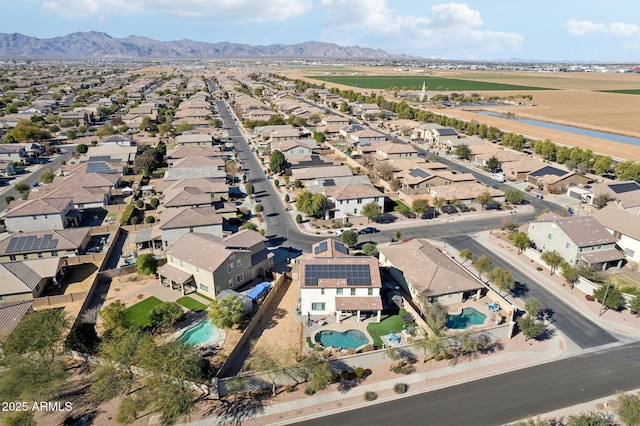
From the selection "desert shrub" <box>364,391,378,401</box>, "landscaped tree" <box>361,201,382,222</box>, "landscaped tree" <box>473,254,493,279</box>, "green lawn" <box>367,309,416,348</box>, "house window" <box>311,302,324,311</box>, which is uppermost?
"landscaped tree" <box>361,201,382,222</box>

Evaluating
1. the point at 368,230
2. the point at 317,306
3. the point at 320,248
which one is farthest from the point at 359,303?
the point at 368,230

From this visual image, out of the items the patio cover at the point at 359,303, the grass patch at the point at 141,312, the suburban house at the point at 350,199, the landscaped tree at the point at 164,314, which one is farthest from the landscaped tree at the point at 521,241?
the grass patch at the point at 141,312

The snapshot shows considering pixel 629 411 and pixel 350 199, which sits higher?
pixel 350 199

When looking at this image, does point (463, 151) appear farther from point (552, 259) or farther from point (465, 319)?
point (465, 319)

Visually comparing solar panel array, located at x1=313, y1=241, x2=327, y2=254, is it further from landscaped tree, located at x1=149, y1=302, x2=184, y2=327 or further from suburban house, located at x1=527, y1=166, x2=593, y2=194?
suburban house, located at x1=527, y1=166, x2=593, y2=194

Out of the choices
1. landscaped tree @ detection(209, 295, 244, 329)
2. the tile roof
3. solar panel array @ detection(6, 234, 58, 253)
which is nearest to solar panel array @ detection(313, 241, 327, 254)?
the tile roof

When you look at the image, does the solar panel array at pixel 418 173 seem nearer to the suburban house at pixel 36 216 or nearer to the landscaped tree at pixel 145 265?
the landscaped tree at pixel 145 265
